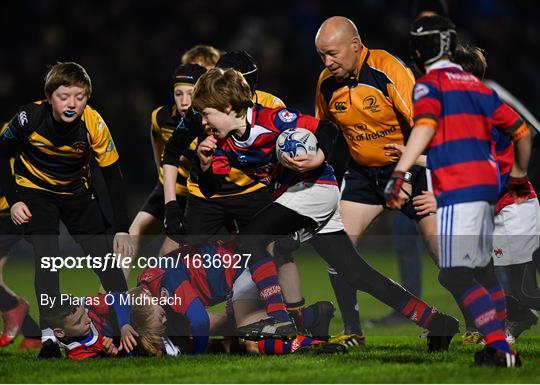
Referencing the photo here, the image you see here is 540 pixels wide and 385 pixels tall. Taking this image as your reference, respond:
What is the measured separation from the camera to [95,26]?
15.5 m

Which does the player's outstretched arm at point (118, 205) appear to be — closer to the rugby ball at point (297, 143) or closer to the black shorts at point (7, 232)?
the black shorts at point (7, 232)

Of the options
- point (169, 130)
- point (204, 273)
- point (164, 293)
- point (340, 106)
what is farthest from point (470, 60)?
point (164, 293)

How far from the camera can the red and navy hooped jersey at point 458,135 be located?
222 inches

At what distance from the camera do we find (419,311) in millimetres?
6527

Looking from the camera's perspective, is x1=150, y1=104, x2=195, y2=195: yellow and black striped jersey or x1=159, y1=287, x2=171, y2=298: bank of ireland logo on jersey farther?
x1=150, y1=104, x2=195, y2=195: yellow and black striped jersey

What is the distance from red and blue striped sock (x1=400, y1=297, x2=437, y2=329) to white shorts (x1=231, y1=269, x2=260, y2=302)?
2.88 ft

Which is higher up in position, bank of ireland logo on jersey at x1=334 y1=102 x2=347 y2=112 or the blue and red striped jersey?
bank of ireland logo on jersey at x1=334 y1=102 x2=347 y2=112

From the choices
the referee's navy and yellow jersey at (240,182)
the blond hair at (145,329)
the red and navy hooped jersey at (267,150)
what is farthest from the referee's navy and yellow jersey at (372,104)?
the blond hair at (145,329)

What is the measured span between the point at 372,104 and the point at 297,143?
0.97 m

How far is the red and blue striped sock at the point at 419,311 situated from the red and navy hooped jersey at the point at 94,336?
5.71 feet

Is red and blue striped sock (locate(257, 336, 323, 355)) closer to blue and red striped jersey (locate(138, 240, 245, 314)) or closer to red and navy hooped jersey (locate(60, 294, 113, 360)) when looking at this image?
blue and red striped jersey (locate(138, 240, 245, 314))

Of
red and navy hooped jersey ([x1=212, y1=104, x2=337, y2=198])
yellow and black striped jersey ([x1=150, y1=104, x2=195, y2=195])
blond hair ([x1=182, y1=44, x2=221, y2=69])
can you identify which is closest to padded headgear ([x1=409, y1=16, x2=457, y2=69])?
red and navy hooped jersey ([x1=212, y1=104, x2=337, y2=198])

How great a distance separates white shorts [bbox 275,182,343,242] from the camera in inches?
255

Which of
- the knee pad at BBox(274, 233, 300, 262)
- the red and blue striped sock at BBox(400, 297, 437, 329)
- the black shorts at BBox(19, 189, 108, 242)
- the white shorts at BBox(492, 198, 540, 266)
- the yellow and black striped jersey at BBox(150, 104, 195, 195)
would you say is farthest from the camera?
the yellow and black striped jersey at BBox(150, 104, 195, 195)
